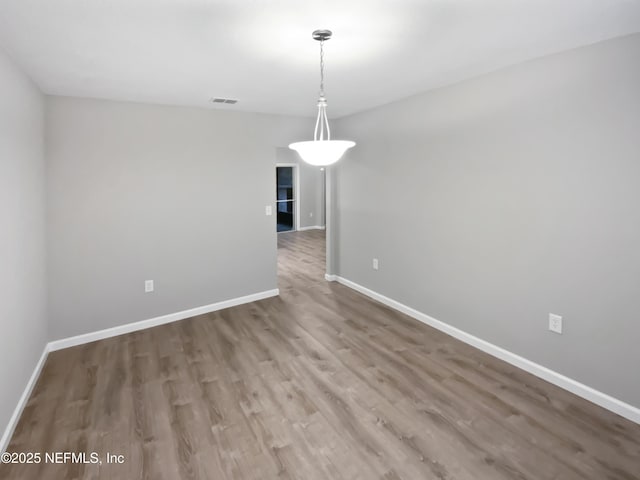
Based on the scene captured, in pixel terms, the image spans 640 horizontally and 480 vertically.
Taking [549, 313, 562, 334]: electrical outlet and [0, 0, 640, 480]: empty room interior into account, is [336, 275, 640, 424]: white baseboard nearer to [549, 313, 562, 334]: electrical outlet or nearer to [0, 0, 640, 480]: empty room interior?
[0, 0, 640, 480]: empty room interior

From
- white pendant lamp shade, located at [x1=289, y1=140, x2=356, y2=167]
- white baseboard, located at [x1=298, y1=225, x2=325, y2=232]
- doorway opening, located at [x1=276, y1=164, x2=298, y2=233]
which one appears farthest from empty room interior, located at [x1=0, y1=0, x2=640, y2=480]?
white baseboard, located at [x1=298, y1=225, x2=325, y2=232]

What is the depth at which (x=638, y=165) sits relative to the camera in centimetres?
222

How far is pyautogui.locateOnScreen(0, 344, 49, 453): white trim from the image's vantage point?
84.4 inches

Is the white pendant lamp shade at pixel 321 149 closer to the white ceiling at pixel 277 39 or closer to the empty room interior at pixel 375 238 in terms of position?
the empty room interior at pixel 375 238

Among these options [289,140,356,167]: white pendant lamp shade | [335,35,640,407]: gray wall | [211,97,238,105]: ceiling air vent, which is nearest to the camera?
[289,140,356,167]: white pendant lamp shade

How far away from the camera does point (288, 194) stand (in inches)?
410

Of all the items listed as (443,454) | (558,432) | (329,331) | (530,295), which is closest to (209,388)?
(329,331)

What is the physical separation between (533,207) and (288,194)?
8121 mm

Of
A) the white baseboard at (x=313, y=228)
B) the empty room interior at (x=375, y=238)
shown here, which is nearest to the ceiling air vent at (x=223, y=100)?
the empty room interior at (x=375, y=238)

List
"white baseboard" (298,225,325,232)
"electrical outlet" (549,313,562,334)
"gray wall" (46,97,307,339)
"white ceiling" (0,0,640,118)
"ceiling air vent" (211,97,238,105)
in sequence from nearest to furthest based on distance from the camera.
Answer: "white ceiling" (0,0,640,118) < "electrical outlet" (549,313,562,334) < "gray wall" (46,97,307,339) < "ceiling air vent" (211,97,238,105) < "white baseboard" (298,225,325,232)

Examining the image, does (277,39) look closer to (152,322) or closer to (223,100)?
(223,100)

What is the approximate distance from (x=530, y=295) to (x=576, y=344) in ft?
1.46

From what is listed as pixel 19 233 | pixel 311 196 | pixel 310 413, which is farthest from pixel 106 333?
pixel 311 196

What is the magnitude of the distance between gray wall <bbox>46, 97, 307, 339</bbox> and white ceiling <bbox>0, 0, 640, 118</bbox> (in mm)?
480
